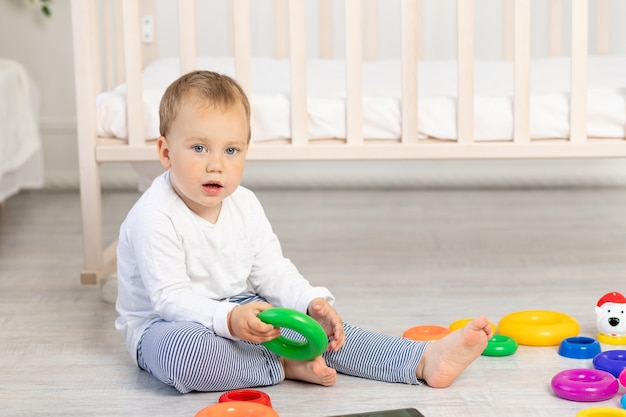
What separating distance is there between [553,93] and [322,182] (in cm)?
128

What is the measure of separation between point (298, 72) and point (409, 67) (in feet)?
0.65

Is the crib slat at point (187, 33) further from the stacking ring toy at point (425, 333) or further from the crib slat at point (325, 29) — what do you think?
the crib slat at point (325, 29)

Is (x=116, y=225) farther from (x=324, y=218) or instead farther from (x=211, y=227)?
(x=211, y=227)

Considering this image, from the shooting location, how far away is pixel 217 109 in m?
1.21

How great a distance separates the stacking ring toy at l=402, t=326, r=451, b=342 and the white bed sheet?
1176 mm

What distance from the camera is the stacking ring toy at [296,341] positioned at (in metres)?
1.10

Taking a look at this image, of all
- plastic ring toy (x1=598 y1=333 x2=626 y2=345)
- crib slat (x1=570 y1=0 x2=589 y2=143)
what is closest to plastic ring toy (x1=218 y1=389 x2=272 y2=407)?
plastic ring toy (x1=598 y1=333 x2=626 y2=345)

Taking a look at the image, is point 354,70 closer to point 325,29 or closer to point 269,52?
point 325,29

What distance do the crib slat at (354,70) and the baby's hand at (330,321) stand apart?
1.64 feet

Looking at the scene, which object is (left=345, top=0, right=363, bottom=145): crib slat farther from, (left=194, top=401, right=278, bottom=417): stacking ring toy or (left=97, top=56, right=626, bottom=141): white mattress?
(left=194, top=401, right=278, bottom=417): stacking ring toy

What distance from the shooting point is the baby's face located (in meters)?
1.21

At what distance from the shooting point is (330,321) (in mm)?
1213

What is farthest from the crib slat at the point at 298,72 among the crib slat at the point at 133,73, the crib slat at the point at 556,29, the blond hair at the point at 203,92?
the crib slat at the point at 556,29

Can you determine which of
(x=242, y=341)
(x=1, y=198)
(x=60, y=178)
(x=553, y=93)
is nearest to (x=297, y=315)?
(x=242, y=341)
